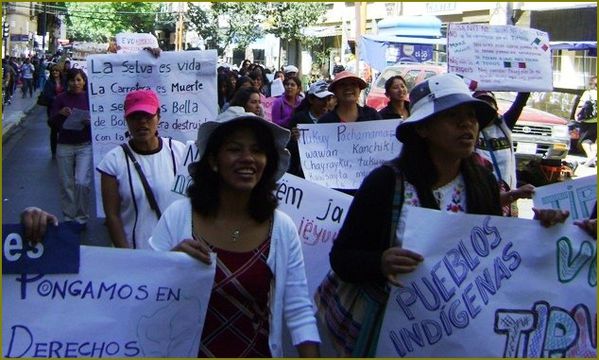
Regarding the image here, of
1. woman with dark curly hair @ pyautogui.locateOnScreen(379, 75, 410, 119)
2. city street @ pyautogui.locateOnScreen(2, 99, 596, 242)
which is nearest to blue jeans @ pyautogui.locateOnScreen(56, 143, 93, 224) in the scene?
city street @ pyautogui.locateOnScreen(2, 99, 596, 242)

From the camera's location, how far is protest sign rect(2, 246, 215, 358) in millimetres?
2766

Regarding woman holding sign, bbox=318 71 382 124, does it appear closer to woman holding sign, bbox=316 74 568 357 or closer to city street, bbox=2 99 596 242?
city street, bbox=2 99 596 242

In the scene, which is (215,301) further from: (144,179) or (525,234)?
(144,179)

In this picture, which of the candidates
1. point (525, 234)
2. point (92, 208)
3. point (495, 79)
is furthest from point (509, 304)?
point (92, 208)

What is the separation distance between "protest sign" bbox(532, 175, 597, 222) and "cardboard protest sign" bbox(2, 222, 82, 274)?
1771mm

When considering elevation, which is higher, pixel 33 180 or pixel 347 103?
pixel 347 103

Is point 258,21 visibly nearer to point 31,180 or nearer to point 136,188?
point 31,180

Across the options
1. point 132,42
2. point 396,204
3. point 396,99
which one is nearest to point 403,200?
point 396,204

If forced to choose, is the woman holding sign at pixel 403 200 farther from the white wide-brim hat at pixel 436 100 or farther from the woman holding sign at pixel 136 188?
the woman holding sign at pixel 136 188

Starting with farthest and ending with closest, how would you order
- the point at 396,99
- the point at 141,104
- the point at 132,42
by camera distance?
the point at 132,42 → the point at 396,99 → the point at 141,104

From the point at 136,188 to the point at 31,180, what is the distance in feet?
30.9

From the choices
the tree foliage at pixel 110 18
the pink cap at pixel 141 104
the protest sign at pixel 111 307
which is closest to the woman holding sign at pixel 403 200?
the protest sign at pixel 111 307

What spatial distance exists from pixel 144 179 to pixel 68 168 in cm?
453

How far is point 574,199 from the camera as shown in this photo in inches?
133
